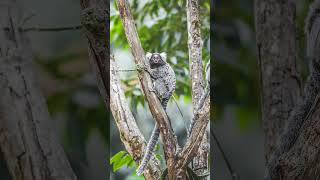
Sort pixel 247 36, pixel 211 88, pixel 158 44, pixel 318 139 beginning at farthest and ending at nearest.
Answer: pixel 158 44 → pixel 211 88 → pixel 247 36 → pixel 318 139

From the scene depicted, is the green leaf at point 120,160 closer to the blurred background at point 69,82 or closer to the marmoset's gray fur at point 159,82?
the marmoset's gray fur at point 159,82

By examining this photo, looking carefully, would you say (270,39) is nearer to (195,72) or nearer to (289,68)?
(289,68)

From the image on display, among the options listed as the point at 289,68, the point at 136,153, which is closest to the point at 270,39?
the point at 289,68

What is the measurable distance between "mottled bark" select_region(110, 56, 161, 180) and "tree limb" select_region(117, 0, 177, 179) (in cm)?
5

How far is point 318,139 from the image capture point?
2.63 feet

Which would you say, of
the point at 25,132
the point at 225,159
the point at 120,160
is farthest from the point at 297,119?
the point at 120,160

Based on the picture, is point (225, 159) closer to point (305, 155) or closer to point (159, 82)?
point (159, 82)

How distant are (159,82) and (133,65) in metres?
0.09

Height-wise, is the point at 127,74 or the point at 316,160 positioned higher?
the point at 127,74

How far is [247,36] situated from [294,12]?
5.6 inches

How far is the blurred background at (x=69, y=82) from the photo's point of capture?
1189 mm

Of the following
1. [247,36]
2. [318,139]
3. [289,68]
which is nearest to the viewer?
[318,139]

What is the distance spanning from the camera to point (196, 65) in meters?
1.50

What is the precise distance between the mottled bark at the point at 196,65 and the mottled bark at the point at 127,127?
0.13 meters
